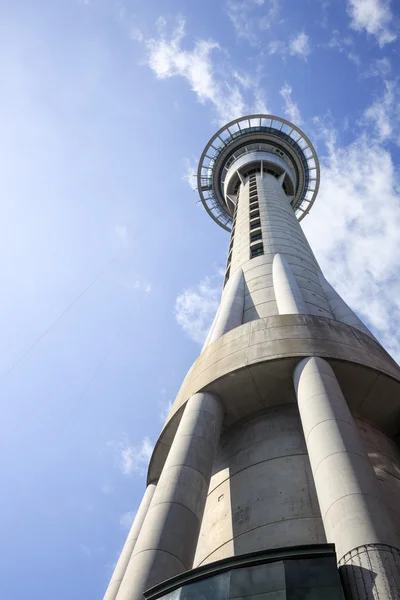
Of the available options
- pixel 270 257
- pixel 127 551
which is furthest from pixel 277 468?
pixel 270 257

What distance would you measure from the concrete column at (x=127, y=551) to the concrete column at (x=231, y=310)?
6.50 meters

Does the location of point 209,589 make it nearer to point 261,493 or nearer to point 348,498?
point 348,498

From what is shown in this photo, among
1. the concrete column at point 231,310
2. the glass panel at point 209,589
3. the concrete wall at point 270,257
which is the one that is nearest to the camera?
the glass panel at point 209,589

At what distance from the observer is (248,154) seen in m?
50.8

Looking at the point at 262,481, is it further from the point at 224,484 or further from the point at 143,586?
the point at 143,586

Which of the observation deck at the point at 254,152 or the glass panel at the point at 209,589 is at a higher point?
the observation deck at the point at 254,152

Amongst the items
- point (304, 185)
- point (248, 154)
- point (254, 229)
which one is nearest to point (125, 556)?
point (254, 229)

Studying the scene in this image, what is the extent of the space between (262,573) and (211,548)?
15.8ft

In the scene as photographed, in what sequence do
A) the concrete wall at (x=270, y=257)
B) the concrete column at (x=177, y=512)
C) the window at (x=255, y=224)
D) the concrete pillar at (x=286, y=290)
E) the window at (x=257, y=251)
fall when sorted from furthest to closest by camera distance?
the window at (x=255, y=224)
the window at (x=257, y=251)
the concrete wall at (x=270, y=257)
the concrete pillar at (x=286, y=290)
the concrete column at (x=177, y=512)

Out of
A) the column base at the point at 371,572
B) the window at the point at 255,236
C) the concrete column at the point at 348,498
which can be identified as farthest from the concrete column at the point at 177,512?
the window at the point at 255,236

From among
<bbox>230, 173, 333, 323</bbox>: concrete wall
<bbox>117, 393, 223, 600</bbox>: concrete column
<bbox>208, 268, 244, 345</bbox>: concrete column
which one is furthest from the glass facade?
<bbox>230, 173, 333, 323</bbox>: concrete wall

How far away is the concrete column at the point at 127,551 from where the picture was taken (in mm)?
15383

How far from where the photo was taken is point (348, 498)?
888 centimetres

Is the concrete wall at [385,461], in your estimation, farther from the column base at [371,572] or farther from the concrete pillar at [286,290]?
the concrete pillar at [286,290]
